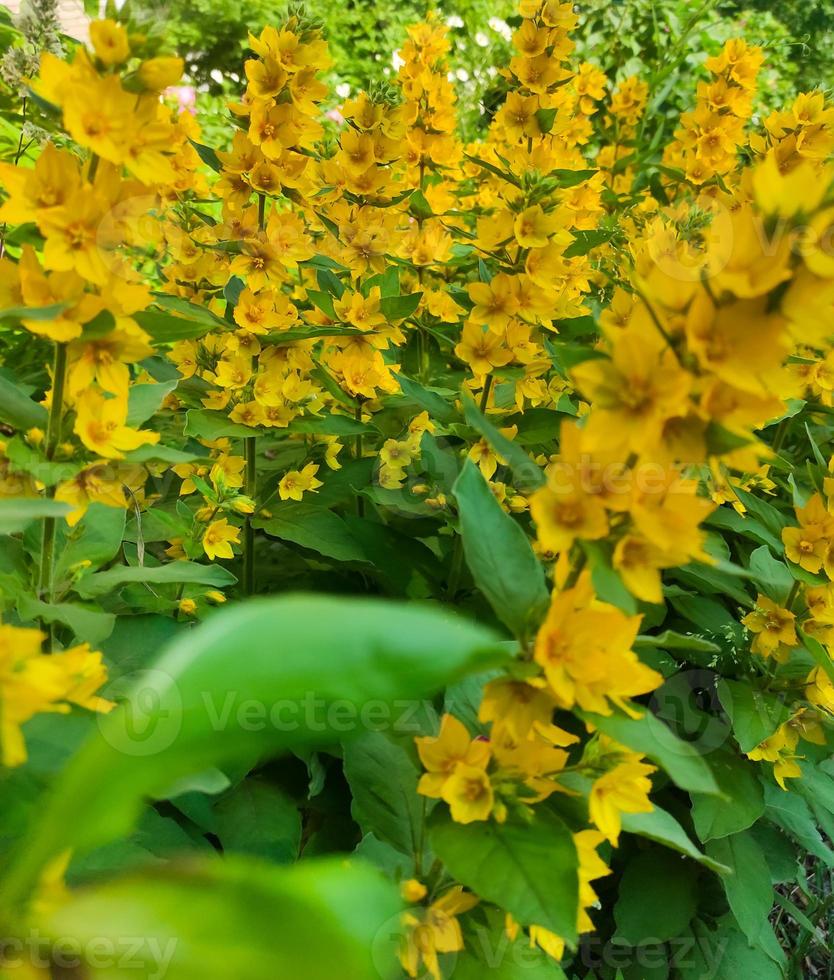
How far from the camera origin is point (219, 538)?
3.66 ft

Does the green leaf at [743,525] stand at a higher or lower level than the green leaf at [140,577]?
higher

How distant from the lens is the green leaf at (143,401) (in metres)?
0.78

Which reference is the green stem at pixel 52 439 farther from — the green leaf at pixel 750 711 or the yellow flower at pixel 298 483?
the green leaf at pixel 750 711

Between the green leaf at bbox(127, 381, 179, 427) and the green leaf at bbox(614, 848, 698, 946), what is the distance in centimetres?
93

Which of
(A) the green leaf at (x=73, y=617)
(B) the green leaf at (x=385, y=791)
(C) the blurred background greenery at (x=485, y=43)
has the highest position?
(C) the blurred background greenery at (x=485, y=43)

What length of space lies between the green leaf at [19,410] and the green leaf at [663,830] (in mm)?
593

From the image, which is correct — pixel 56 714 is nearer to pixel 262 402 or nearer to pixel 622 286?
pixel 262 402

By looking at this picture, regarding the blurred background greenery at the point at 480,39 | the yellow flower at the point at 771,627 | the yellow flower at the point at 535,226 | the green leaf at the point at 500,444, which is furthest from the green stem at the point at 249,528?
the blurred background greenery at the point at 480,39

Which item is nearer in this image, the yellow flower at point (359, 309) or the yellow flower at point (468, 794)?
the yellow flower at point (468, 794)

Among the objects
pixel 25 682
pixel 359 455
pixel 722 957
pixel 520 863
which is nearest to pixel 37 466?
pixel 25 682

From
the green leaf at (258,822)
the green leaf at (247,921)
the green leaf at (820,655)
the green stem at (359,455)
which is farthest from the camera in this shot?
the green stem at (359,455)

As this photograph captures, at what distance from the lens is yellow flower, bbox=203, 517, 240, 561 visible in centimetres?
108

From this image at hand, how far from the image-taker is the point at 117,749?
0.34 m

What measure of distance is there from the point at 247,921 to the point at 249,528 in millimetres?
945
